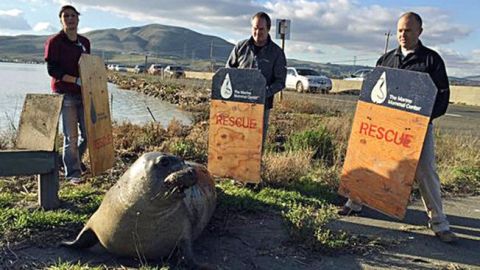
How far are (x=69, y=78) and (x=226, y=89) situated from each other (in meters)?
1.94

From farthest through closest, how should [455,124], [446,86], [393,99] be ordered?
1. [455,124]
2. [393,99]
3. [446,86]

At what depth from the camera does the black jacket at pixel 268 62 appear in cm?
626

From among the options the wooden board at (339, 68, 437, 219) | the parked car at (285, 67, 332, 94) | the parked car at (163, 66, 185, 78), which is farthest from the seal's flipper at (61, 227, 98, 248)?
the parked car at (163, 66, 185, 78)

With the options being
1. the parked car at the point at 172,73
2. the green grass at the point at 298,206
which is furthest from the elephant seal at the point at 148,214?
the parked car at the point at 172,73

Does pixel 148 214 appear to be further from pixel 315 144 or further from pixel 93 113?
pixel 315 144

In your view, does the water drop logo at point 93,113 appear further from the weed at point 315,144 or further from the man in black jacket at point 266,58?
the weed at point 315,144

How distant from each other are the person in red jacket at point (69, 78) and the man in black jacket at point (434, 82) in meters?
3.79

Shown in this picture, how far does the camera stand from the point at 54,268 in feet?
12.7

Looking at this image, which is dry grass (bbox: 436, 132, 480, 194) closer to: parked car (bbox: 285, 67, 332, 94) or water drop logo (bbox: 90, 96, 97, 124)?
water drop logo (bbox: 90, 96, 97, 124)

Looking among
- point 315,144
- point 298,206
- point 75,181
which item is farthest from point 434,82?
point 75,181

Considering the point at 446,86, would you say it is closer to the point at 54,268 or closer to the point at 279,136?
the point at 54,268

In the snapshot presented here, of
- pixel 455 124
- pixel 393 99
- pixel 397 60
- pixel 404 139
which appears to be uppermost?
pixel 397 60

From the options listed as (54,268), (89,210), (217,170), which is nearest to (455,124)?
(217,170)

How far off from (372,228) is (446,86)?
1.65 metres
